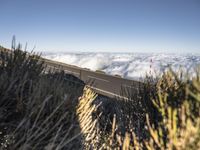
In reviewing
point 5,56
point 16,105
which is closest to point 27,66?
point 5,56

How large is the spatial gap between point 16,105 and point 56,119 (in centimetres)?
94

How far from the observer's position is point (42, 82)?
265 inches

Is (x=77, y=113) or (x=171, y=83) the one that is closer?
(x=171, y=83)

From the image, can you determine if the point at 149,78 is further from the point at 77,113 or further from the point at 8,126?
the point at 8,126

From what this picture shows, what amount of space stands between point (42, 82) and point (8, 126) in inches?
48.5

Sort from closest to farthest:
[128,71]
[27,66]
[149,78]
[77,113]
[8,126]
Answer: [8,126] < [77,113] < [27,66] < [149,78] < [128,71]

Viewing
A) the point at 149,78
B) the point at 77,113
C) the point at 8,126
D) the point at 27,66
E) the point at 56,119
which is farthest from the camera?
the point at 149,78

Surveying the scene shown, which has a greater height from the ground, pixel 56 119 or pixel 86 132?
pixel 56 119

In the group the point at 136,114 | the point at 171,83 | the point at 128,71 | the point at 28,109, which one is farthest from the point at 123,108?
the point at 128,71

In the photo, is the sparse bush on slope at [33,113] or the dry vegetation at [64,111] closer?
the dry vegetation at [64,111]

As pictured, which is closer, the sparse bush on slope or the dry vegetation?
the dry vegetation

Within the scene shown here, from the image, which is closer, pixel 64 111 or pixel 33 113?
pixel 33 113

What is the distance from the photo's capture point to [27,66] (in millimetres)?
7977

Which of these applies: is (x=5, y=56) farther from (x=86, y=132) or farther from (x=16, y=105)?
(x=86, y=132)
